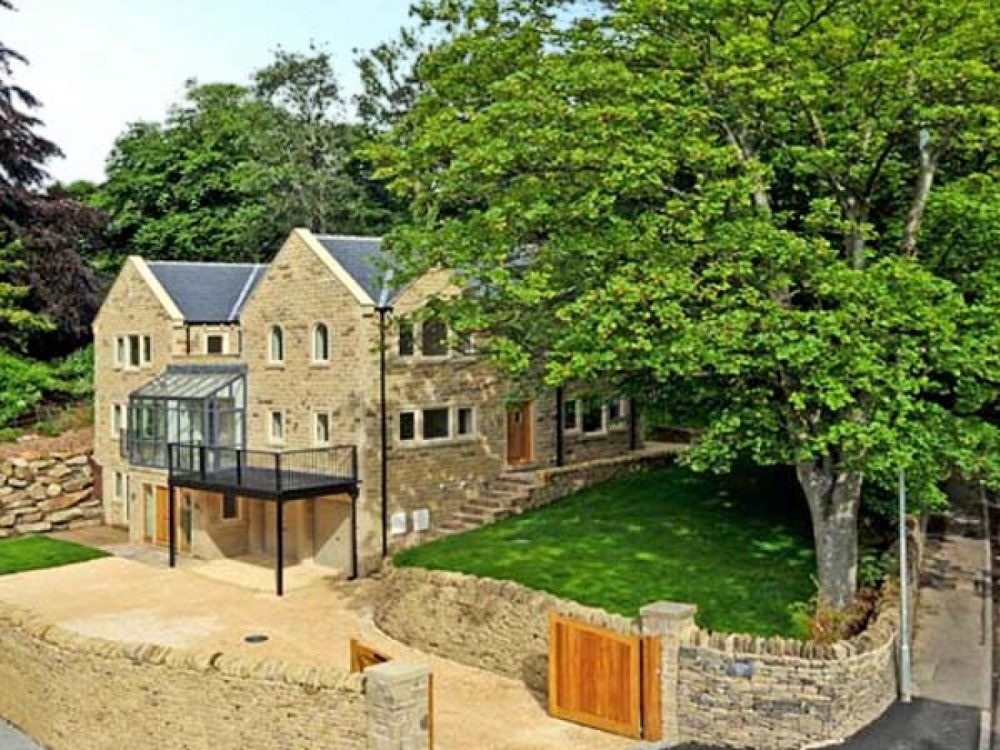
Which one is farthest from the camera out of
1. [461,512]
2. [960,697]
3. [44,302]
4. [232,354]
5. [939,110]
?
[44,302]

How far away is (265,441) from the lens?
101 feet

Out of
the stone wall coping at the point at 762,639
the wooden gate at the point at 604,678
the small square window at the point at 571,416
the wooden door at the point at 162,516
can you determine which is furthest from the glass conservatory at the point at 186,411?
the wooden gate at the point at 604,678

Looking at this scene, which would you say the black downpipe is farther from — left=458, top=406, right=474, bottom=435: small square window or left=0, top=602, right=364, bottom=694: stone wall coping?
left=0, top=602, right=364, bottom=694: stone wall coping

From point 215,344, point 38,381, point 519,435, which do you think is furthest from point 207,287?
point 519,435

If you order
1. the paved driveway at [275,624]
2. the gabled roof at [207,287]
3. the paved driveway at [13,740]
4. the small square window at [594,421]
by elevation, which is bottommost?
the paved driveway at [13,740]

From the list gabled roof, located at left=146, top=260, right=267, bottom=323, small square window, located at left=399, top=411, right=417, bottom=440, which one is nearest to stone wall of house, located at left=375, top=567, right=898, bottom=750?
small square window, located at left=399, top=411, right=417, bottom=440

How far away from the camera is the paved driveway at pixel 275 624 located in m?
17.2

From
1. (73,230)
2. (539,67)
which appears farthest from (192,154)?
(539,67)

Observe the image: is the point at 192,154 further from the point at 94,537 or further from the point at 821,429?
the point at 821,429

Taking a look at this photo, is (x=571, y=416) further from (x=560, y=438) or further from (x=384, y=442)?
(x=384, y=442)

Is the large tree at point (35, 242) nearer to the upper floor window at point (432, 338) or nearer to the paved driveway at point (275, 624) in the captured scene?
the paved driveway at point (275, 624)

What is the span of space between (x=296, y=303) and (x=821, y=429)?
1663cm

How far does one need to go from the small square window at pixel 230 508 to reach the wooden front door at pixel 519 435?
8335mm

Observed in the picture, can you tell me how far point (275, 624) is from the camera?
77.4ft
